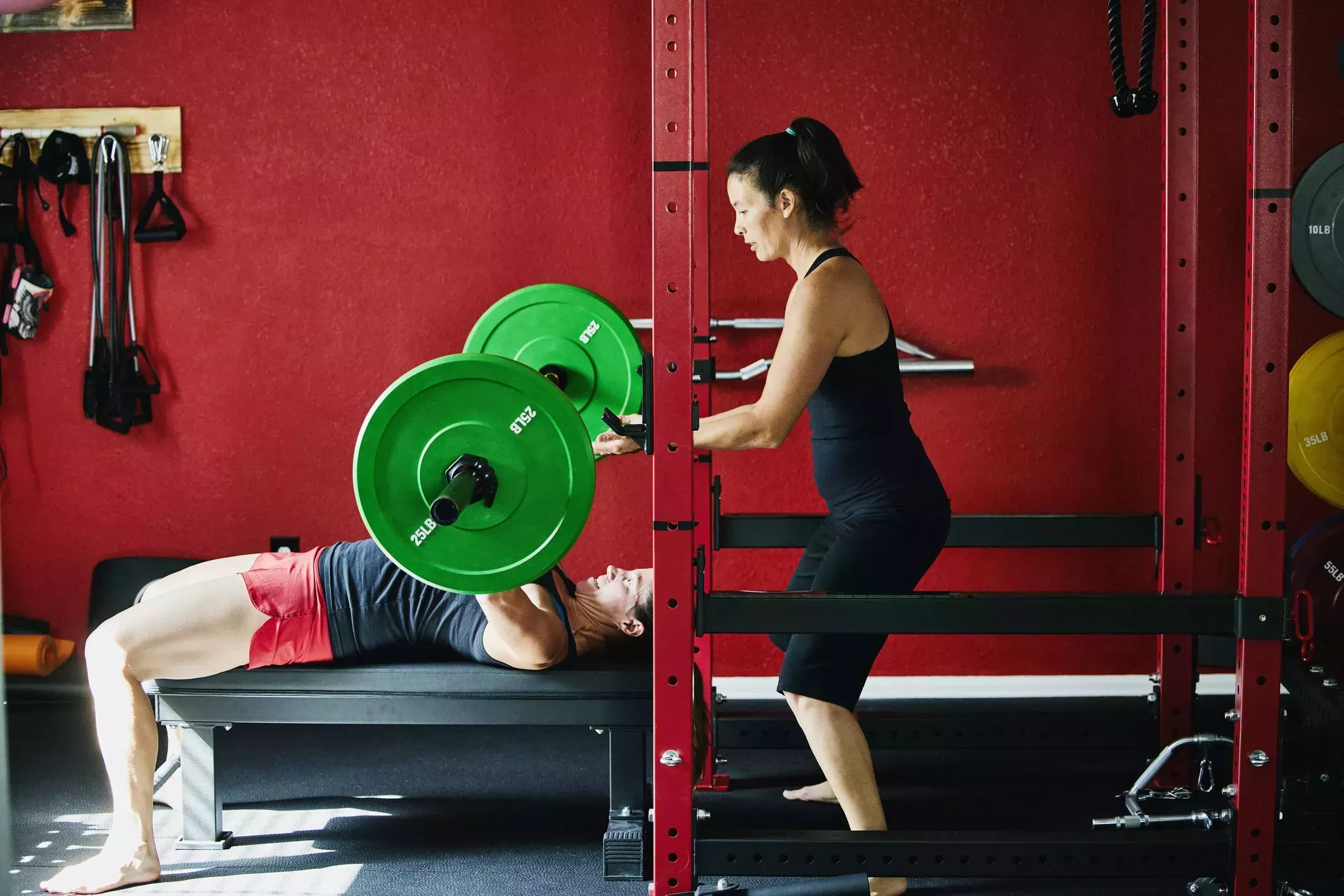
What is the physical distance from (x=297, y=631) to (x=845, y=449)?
1.12 metres

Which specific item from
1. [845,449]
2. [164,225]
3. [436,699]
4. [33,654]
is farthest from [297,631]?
[164,225]

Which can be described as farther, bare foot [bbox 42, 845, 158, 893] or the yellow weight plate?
the yellow weight plate

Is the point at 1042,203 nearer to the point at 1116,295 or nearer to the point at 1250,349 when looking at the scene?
the point at 1116,295

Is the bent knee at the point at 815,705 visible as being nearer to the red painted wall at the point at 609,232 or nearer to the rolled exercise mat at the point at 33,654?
the red painted wall at the point at 609,232

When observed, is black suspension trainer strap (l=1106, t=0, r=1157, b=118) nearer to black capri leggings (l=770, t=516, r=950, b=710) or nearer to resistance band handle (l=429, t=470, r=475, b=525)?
black capri leggings (l=770, t=516, r=950, b=710)

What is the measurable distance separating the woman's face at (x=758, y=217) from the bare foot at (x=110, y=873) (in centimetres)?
159

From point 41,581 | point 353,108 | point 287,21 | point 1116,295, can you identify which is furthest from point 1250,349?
point 41,581

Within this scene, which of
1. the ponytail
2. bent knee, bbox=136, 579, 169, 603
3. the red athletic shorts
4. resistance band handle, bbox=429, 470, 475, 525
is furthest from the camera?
bent knee, bbox=136, 579, 169, 603

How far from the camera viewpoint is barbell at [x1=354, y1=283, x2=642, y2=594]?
1.91 m

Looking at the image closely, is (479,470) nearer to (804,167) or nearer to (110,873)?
(804,167)

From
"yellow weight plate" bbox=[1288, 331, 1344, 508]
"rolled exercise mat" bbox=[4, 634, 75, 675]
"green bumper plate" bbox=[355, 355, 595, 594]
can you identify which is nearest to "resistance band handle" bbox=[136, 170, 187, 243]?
"rolled exercise mat" bbox=[4, 634, 75, 675]

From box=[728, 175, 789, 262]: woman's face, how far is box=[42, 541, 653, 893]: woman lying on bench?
74 centimetres

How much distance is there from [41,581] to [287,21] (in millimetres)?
1776

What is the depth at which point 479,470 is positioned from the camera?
6.23ft
